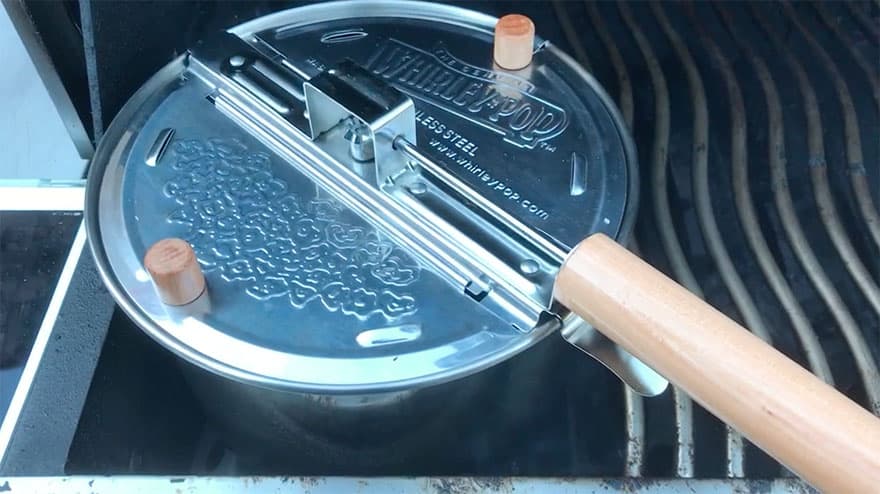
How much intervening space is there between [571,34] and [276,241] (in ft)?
1.69

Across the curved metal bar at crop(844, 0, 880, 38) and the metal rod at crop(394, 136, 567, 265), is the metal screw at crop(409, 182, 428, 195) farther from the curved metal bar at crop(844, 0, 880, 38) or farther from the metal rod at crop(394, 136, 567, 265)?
the curved metal bar at crop(844, 0, 880, 38)

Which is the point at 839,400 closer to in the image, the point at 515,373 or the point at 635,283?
the point at 635,283

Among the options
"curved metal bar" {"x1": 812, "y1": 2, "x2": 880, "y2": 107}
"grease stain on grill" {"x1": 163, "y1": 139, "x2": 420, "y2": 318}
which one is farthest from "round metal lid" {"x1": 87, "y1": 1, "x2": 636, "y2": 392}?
"curved metal bar" {"x1": 812, "y1": 2, "x2": 880, "y2": 107}

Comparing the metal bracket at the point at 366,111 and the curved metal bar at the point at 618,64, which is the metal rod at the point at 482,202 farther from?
→ the curved metal bar at the point at 618,64

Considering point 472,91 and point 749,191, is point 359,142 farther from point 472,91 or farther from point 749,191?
point 749,191

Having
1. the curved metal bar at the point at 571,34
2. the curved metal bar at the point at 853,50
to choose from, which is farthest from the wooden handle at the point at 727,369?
the curved metal bar at the point at 853,50

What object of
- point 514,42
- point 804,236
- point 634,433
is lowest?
point 634,433

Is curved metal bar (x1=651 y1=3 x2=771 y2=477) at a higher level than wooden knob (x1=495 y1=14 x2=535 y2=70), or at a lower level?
lower


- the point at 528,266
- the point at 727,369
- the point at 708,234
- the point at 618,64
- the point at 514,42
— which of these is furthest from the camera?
the point at 618,64

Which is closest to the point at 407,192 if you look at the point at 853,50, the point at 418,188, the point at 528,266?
the point at 418,188

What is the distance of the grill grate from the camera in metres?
0.74

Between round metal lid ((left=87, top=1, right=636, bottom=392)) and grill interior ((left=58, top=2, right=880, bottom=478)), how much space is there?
0.40 feet

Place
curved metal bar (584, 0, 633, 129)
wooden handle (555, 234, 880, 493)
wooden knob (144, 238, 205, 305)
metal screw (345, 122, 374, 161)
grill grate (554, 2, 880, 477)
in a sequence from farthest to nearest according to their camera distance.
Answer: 1. curved metal bar (584, 0, 633, 129)
2. grill grate (554, 2, 880, 477)
3. metal screw (345, 122, 374, 161)
4. wooden knob (144, 238, 205, 305)
5. wooden handle (555, 234, 880, 493)

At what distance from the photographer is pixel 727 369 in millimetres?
430
